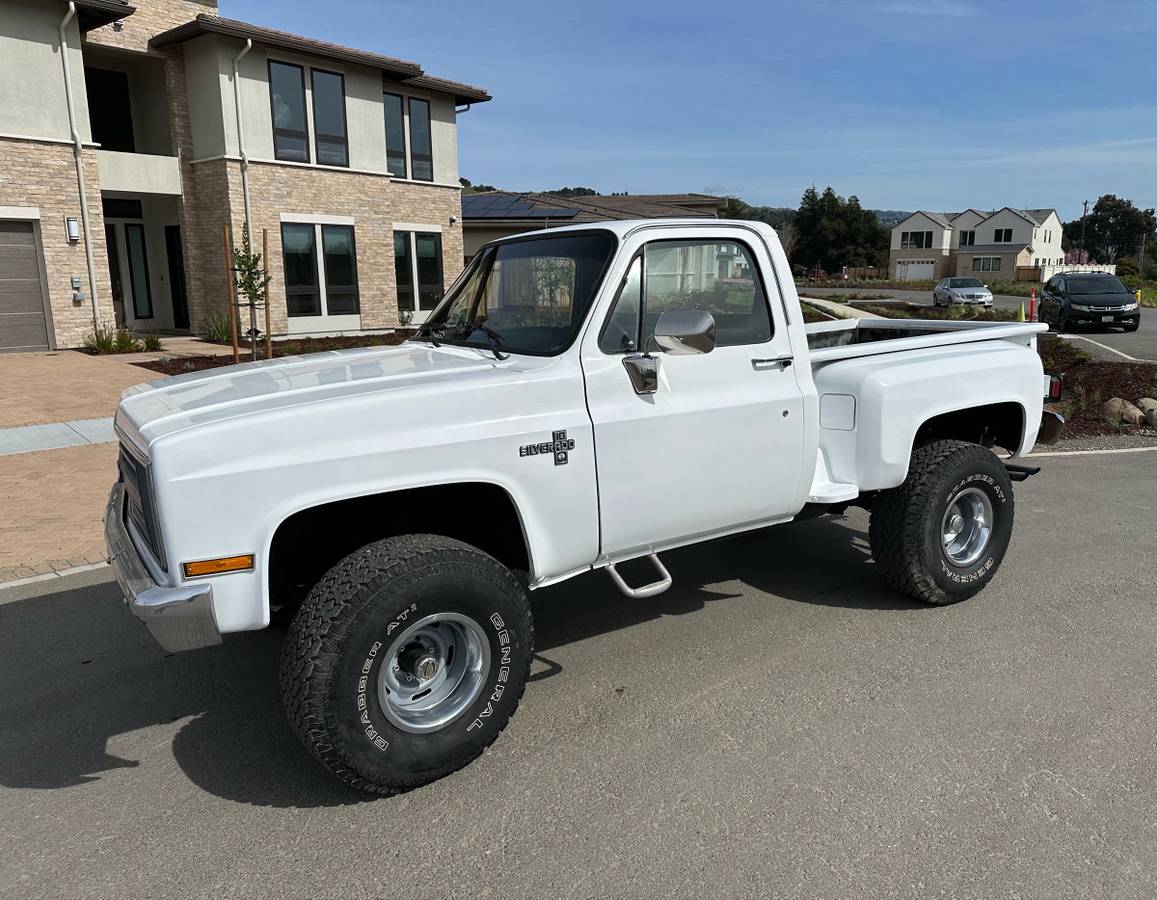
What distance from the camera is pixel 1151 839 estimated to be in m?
2.97

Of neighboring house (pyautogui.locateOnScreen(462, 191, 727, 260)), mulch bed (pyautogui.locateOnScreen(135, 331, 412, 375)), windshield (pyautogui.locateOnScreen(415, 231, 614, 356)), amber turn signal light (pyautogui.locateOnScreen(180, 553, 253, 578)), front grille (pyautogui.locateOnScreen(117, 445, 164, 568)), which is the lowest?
mulch bed (pyautogui.locateOnScreen(135, 331, 412, 375))

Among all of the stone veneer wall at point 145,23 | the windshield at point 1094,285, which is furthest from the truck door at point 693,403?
the windshield at point 1094,285

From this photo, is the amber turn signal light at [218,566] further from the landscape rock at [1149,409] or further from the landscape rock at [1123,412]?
the landscape rock at [1149,409]

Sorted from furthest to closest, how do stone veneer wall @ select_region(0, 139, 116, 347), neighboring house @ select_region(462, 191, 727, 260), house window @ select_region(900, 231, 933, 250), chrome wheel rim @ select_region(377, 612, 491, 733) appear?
1. house window @ select_region(900, 231, 933, 250)
2. neighboring house @ select_region(462, 191, 727, 260)
3. stone veneer wall @ select_region(0, 139, 116, 347)
4. chrome wheel rim @ select_region(377, 612, 491, 733)

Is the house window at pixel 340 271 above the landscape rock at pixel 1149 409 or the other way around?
above

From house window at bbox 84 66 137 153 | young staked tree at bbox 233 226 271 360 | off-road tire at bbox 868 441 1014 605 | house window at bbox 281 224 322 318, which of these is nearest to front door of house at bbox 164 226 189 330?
house window at bbox 84 66 137 153

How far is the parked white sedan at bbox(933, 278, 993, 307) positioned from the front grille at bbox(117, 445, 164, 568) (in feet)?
122

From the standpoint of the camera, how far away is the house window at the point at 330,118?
21.2 metres

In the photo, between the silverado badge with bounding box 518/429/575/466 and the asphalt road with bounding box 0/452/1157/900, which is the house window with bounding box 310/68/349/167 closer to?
the asphalt road with bounding box 0/452/1157/900

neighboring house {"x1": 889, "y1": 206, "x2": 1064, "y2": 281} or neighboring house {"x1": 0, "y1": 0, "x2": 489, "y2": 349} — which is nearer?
neighboring house {"x1": 0, "y1": 0, "x2": 489, "y2": 349}

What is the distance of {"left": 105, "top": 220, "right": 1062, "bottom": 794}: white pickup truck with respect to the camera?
3068mm

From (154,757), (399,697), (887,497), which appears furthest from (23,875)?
(887,497)

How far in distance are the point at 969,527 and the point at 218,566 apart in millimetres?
4183

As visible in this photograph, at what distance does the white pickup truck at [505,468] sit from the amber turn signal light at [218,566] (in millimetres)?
11
